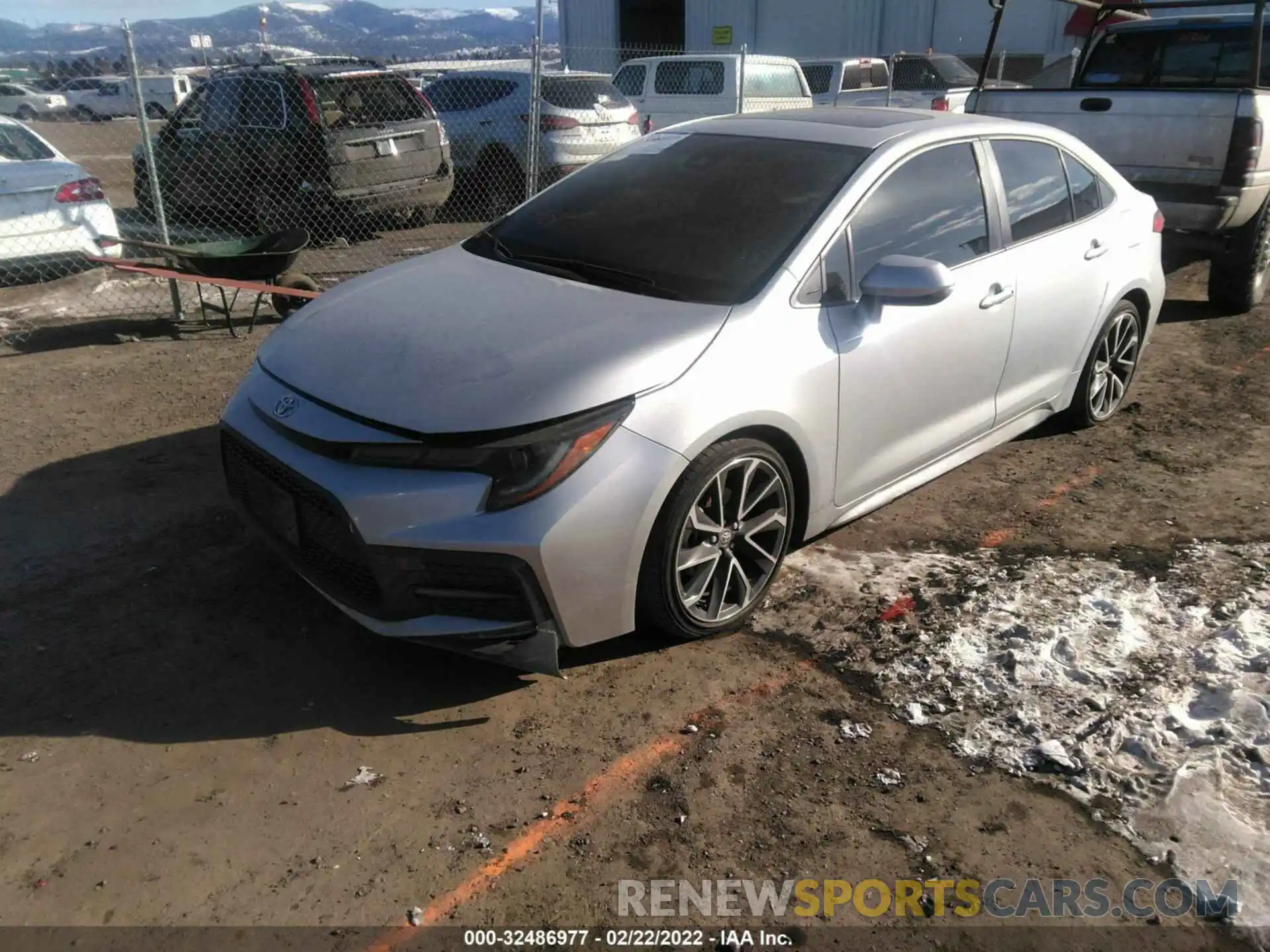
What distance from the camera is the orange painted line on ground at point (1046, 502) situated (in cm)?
418

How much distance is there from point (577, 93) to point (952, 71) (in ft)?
31.7

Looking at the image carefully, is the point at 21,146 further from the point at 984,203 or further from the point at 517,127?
the point at 984,203

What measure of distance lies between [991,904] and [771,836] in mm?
564

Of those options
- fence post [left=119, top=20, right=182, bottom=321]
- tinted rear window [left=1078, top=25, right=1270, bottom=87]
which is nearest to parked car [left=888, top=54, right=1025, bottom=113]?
tinted rear window [left=1078, top=25, right=1270, bottom=87]

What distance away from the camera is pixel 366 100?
379 inches

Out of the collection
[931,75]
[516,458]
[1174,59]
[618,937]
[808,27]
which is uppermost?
[808,27]

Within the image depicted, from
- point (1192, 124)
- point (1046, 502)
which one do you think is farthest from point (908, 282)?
point (1192, 124)

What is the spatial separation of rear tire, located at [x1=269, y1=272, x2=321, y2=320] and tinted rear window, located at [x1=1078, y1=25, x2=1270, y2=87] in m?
6.66

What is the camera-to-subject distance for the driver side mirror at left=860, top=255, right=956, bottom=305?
3369 millimetres

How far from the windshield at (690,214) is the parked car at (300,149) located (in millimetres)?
5790

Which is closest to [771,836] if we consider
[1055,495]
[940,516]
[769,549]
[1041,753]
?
[1041,753]

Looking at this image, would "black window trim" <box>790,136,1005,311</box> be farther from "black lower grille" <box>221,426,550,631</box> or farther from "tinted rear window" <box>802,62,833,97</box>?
"tinted rear window" <box>802,62,833,97</box>

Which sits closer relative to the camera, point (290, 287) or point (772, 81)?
point (290, 287)

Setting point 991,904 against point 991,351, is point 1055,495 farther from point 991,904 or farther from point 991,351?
point 991,904
